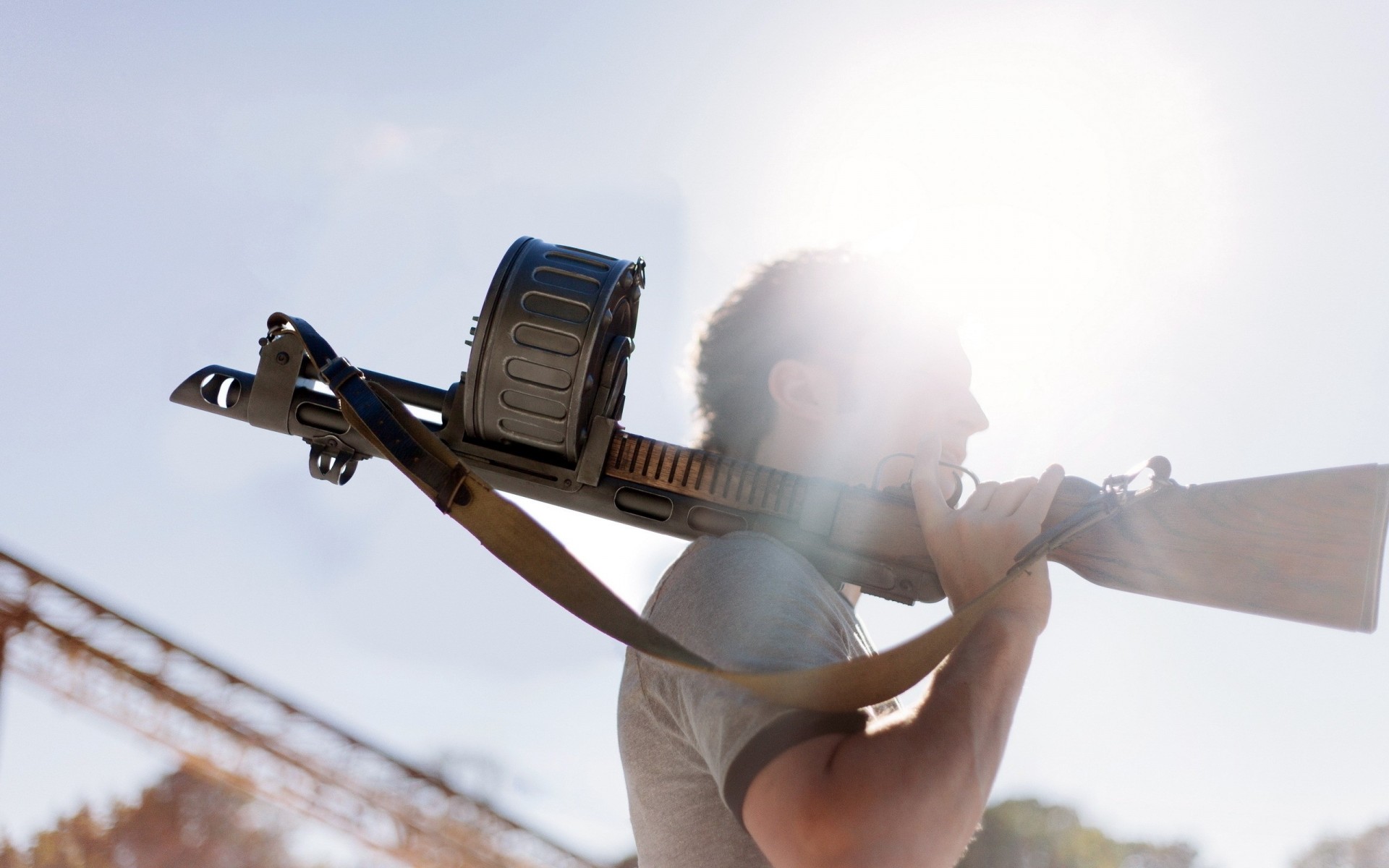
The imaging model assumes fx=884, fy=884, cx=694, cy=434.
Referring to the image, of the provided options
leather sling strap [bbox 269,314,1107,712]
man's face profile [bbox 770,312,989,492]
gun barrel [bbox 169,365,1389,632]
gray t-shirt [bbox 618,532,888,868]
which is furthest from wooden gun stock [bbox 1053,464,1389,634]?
gray t-shirt [bbox 618,532,888,868]

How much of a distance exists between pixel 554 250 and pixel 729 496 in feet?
2.19

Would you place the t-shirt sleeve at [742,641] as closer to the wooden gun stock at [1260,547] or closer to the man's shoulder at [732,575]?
the man's shoulder at [732,575]

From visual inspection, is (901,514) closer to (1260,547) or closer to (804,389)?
(804,389)

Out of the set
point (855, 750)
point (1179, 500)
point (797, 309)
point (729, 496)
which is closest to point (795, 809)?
point (855, 750)

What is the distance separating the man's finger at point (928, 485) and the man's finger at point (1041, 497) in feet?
0.49

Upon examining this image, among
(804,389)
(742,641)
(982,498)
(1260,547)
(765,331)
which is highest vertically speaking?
(765,331)

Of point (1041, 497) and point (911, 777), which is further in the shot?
point (1041, 497)

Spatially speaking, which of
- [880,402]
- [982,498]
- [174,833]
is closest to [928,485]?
[982,498]

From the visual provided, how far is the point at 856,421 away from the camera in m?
2.18

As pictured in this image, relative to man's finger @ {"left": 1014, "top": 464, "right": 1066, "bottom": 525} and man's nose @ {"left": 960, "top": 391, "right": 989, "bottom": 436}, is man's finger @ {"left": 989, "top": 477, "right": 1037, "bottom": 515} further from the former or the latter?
man's nose @ {"left": 960, "top": 391, "right": 989, "bottom": 436}

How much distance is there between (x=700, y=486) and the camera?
2.02 metres

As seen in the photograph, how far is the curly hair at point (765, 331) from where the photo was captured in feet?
7.60

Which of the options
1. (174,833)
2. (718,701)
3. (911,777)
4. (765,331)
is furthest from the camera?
(174,833)

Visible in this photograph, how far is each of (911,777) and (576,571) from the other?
61 cm
